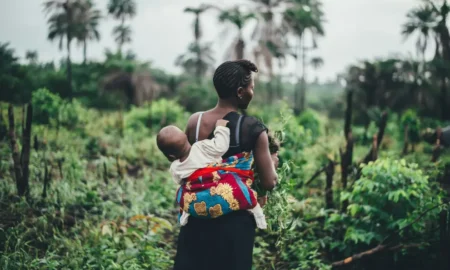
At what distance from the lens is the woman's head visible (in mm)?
2082

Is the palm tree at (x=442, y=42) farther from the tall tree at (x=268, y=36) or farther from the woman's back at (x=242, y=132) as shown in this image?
the woman's back at (x=242, y=132)

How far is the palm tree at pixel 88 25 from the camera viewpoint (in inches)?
1181

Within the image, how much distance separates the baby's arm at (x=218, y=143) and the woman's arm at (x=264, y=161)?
16 centimetres

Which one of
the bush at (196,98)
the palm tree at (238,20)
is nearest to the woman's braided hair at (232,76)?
the palm tree at (238,20)

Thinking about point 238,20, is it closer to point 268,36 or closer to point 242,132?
point 268,36

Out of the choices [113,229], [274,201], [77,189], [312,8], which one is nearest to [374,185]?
[274,201]

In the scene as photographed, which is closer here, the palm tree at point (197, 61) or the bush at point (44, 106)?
the bush at point (44, 106)

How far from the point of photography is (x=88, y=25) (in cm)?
3341

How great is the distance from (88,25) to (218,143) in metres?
34.4

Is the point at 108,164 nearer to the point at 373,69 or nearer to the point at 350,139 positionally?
the point at 350,139

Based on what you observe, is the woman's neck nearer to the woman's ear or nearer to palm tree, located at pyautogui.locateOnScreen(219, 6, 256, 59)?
the woman's ear

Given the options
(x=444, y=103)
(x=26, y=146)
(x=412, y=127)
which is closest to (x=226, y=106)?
(x=26, y=146)

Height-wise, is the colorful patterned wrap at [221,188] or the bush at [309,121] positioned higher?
the colorful patterned wrap at [221,188]

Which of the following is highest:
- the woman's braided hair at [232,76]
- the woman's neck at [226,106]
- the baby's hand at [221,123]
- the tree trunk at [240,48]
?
the tree trunk at [240,48]
